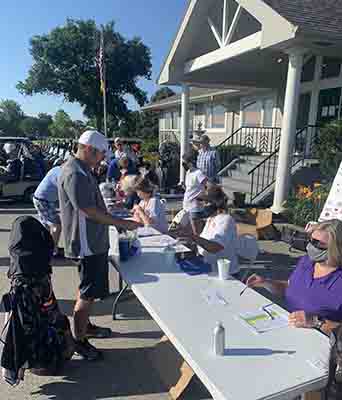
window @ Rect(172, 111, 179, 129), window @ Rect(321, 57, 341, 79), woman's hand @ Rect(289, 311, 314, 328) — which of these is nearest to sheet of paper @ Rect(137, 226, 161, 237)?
woman's hand @ Rect(289, 311, 314, 328)

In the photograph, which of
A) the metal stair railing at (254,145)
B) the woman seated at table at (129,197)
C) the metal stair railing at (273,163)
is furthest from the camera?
the metal stair railing at (254,145)

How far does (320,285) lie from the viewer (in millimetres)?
2043

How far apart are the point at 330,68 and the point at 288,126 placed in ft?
15.4

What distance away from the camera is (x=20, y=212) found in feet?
26.1

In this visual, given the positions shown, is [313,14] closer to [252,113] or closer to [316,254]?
[316,254]

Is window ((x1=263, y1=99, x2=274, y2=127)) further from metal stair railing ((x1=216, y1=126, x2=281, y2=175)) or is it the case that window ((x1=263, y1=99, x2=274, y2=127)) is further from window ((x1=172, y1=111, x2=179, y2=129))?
window ((x1=172, y1=111, x2=179, y2=129))

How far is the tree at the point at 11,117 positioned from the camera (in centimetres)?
6547

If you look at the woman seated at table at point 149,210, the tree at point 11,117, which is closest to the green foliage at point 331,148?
the woman seated at table at point 149,210

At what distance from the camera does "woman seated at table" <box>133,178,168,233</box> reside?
389cm

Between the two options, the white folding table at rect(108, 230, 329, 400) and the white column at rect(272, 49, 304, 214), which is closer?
the white folding table at rect(108, 230, 329, 400)

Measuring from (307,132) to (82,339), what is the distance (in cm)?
886

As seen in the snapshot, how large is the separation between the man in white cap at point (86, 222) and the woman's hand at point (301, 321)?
1.42 metres

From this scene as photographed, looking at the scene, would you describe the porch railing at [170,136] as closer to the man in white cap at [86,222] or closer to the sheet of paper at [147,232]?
the sheet of paper at [147,232]

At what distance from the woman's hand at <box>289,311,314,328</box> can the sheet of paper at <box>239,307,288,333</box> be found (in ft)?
0.16
